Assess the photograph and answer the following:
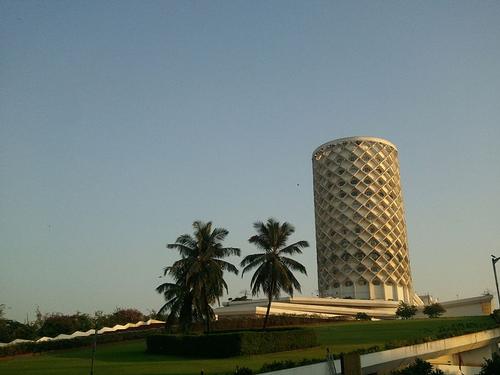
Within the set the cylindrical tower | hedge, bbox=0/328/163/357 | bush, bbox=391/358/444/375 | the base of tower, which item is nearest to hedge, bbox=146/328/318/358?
bush, bbox=391/358/444/375

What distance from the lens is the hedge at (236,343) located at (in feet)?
83.3

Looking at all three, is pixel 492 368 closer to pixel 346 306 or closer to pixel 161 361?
pixel 161 361

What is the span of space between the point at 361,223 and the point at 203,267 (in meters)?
71.1

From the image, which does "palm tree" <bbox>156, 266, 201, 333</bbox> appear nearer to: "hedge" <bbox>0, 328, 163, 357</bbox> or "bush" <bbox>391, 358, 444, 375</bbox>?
"hedge" <bbox>0, 328, 163, 357</bbox>

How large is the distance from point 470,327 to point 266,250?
13549 mm

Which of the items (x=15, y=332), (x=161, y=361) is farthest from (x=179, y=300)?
(x=15, y=332)

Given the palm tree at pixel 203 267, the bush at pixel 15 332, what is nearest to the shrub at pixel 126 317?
the bush at pixel 15 332

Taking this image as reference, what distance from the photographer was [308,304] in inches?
3152

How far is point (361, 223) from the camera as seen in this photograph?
101 m

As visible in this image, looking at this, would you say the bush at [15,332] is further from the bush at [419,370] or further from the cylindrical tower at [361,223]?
the cylindrical tower at [361,223]

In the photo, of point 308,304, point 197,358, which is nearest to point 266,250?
point 197,358

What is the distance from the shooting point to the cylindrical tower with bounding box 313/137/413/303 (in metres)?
99.0

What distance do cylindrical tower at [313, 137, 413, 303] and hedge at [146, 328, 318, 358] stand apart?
7258 cm

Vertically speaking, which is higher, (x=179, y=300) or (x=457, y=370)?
(x=179, y=300)
